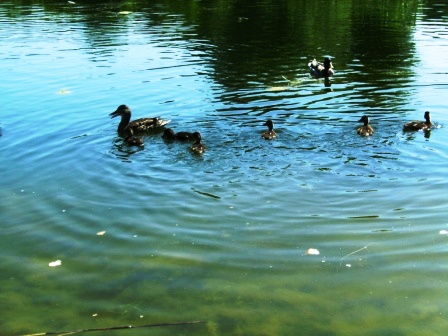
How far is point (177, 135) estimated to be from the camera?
14.4 m

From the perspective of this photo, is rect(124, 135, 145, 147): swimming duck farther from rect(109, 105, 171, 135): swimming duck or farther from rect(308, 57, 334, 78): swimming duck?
rect(308, 57, 334, 78): swimming duck

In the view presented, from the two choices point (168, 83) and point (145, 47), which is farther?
point (145, 47)

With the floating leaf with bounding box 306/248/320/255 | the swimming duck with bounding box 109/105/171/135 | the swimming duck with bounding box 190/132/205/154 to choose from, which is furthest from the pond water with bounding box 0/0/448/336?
the swimming duck with bounding box 109/105/171/135

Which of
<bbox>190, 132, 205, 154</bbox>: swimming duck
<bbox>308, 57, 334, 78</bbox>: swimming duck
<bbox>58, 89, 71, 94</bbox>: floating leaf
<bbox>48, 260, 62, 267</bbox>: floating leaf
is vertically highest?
<bbox>308, 57, 334, 78</bbox>: swimming duck

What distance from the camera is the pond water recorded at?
7562 mm

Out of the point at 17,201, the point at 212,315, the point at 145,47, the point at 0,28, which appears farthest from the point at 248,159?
the point at 0,28

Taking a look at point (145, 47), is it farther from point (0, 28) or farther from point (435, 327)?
point (435, 327)

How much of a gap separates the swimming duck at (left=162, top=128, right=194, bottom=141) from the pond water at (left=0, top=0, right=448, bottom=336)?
232mm

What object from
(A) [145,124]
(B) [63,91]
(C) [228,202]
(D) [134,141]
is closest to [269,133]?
(D) [134,141]

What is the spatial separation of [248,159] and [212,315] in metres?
5.73

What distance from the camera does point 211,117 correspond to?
53.1 feet

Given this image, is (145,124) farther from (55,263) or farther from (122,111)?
(55,263)

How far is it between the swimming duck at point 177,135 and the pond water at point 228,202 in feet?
0.76

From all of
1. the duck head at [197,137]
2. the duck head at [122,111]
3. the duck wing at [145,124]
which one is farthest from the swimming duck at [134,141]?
the duck head at [122,111]
